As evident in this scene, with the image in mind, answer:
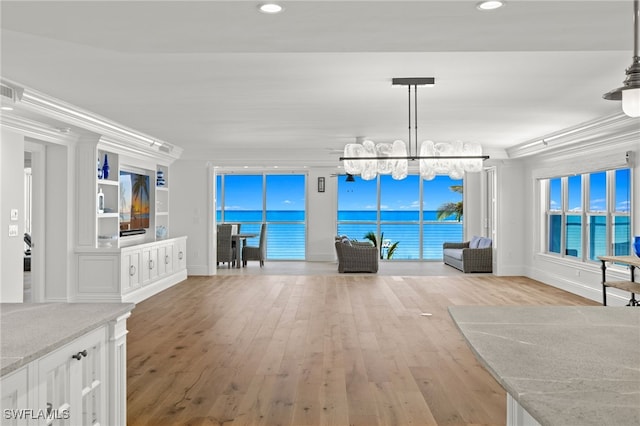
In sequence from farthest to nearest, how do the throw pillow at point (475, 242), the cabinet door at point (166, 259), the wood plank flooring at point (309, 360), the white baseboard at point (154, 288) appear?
the throw pillow at point (475, 242) < the cabinet door at point (166, 259) < the white baseboard at point (154, 288) < the wood plank flooring at point (309, 360)

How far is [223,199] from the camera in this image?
13727 millimetres

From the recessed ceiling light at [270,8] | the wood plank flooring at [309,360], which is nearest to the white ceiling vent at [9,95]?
the wood plank flooring at [309,360]

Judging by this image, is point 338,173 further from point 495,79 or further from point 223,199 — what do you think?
point 495,79

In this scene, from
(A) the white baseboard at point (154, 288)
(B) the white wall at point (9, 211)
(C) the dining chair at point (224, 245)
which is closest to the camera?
(B) the white wall at point (9, 211)

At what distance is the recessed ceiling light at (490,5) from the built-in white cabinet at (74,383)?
7.09ft

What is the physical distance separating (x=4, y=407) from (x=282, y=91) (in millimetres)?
3715

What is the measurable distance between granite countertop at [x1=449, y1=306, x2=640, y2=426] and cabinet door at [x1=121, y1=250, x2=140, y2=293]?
548cm

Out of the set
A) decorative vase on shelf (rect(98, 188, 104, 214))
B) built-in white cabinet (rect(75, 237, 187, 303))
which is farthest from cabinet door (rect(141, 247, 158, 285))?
decorative vase on shelf (rect(98, 188, 104, 214))

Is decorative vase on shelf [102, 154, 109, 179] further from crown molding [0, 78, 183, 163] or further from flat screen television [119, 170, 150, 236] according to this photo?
flat screen television [119, 170, 150, 236]

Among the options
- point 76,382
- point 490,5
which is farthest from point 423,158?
point 76,382

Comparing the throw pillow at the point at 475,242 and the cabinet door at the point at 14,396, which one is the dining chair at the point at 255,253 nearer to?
the throw pillow at the point at 475,242

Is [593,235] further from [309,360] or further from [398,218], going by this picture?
[398,218]

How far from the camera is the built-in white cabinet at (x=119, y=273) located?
22.4ft

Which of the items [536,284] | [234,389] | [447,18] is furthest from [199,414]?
[536,284]
